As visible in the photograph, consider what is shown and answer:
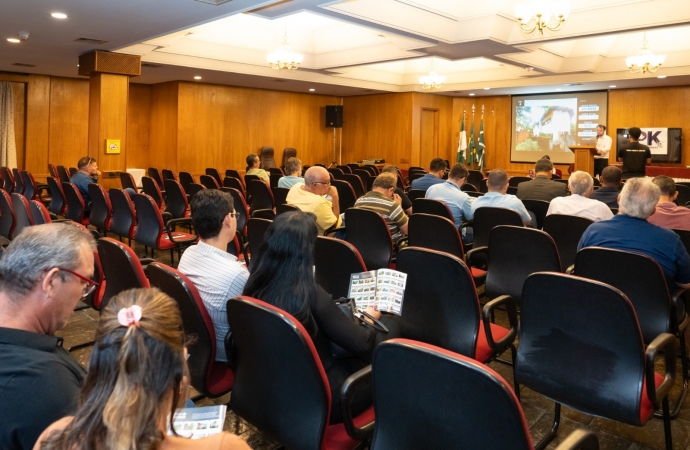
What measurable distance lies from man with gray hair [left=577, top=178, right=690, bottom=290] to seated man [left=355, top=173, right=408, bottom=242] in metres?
1.80

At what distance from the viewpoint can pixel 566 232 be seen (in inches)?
162

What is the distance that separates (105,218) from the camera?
6086 mm

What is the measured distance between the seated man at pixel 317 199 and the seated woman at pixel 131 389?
146 inches

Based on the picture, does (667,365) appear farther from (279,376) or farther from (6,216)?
(6,216)

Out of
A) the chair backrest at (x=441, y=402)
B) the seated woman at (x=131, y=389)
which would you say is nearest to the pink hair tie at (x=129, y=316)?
the seated woman at (x=131, y=389)

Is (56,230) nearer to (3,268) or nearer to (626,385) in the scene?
(3,268)

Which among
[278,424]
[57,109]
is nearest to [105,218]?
[278,424]

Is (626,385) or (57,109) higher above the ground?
(57,109)

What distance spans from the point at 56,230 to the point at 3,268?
0.17 meters

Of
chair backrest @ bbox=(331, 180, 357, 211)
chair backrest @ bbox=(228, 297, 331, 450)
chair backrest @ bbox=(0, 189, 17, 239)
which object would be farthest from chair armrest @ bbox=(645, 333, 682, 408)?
chair backrest @ bbox=(0, 189, 17, 239)

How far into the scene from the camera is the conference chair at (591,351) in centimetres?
214

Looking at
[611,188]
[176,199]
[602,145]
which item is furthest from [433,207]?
[602,145]

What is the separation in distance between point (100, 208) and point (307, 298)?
491 centimetres

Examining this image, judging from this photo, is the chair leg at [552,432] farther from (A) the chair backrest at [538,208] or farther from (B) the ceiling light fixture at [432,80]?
(B) the ceiling light fixture at [432,80]
